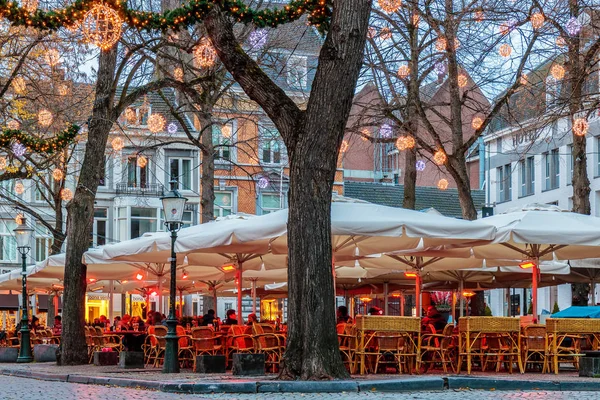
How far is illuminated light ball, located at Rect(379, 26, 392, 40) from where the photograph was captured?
98.4 feet

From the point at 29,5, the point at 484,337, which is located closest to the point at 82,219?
the point at 29,5

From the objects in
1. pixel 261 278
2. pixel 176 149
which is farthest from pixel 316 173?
pixel 176 149

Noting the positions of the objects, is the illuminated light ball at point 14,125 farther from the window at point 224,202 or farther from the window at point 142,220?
the window at point 224,202

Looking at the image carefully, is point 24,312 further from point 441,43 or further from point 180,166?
point 180,166

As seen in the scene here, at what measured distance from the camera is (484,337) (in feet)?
66.7

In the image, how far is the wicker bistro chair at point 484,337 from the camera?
19.5m

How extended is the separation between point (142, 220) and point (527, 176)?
2287 centimetres

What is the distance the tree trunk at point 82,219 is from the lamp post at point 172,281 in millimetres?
4381

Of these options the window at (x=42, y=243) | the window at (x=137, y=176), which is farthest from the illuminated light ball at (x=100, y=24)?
the window at (x=42, y=243)

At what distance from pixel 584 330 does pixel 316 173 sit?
18.2 feet

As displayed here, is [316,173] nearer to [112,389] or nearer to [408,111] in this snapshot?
[112,389]

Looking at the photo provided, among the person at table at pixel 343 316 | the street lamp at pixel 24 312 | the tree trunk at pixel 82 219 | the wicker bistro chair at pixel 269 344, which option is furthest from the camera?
the street lamp at pixel 24 312

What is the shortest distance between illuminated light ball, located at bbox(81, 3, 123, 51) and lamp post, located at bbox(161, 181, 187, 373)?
198 inches

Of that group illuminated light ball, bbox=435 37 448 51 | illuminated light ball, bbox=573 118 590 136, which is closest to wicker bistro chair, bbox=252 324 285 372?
illuminated light ball, bbox=435 37 448 51
